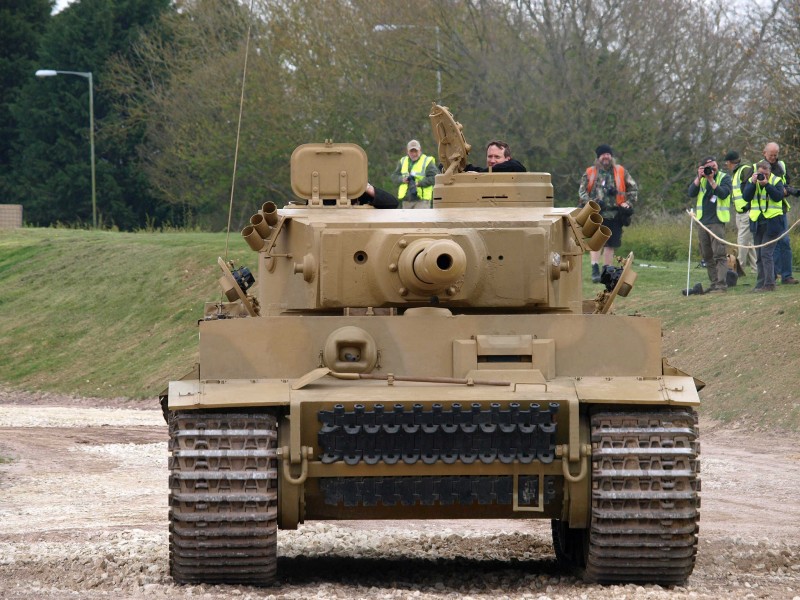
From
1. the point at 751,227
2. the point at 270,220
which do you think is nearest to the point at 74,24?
the point at 751,227

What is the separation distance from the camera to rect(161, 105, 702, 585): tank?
8.67 metres

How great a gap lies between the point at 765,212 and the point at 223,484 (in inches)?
536

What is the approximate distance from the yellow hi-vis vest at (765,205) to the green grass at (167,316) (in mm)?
1035

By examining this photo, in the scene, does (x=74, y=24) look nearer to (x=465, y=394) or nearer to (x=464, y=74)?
(x=464, y=74)

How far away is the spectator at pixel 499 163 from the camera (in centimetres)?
1237

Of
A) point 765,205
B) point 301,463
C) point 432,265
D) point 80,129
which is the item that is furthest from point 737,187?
point 80,129

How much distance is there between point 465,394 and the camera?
883 cm

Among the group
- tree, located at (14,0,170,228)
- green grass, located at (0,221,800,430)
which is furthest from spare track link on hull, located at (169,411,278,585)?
tree, located at (14,0,170,228)

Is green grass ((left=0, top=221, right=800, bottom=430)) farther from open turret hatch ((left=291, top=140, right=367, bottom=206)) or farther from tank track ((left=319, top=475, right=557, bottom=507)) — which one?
tank track ((left=319, top=475, right=557, bottom=507))

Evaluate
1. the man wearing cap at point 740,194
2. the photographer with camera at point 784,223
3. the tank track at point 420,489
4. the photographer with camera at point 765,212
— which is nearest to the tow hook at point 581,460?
the tank track at point 420,489

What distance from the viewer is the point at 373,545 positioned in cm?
1124

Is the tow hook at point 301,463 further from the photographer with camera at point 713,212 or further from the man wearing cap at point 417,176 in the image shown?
the photographer with camera at point 713,212

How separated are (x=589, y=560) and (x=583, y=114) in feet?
77.9

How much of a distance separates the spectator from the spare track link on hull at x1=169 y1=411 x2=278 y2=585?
13.0 ft
